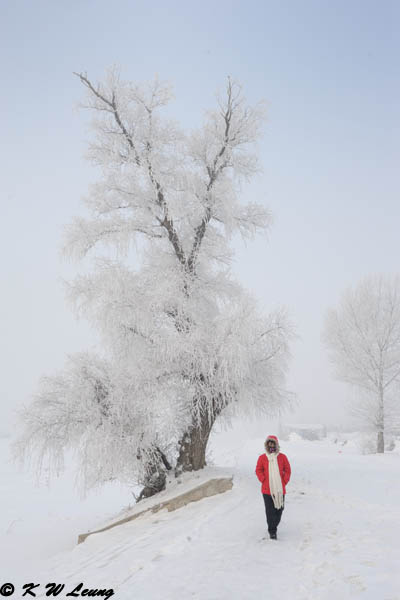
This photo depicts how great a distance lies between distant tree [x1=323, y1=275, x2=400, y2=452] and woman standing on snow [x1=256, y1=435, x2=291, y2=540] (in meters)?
14.3

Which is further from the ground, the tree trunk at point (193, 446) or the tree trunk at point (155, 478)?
the tree trunk at point (193, 446)

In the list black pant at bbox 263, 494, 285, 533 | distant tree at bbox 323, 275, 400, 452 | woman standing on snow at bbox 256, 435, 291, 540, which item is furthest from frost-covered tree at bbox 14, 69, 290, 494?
distant tree at bbox 323, 275, 400, 452

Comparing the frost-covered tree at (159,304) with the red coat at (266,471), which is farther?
the frost-covered tree at (159,304)

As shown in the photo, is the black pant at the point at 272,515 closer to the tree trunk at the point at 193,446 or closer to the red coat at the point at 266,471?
the red coat at the point at 266,471

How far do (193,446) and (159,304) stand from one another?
4002 mm

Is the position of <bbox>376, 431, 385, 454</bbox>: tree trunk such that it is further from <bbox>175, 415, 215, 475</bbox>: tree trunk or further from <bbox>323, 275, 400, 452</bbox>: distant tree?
<bbox>175, 415, 215, 475</bbox>: tree trunk

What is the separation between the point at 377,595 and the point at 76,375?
7395 millimetres

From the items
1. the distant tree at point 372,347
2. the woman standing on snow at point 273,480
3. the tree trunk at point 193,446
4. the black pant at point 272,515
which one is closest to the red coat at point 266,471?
the woman standing on snow at point 273,480

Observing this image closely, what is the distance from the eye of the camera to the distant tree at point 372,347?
709 inches

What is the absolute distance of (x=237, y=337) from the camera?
26.9 feet

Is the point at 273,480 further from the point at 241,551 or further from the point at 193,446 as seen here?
the point at 193,446

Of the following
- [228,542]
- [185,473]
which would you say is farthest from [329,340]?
[228,542]

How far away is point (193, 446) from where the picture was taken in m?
9.80

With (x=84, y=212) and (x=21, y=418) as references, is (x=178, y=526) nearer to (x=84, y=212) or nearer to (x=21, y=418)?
(x=21, y=418)
